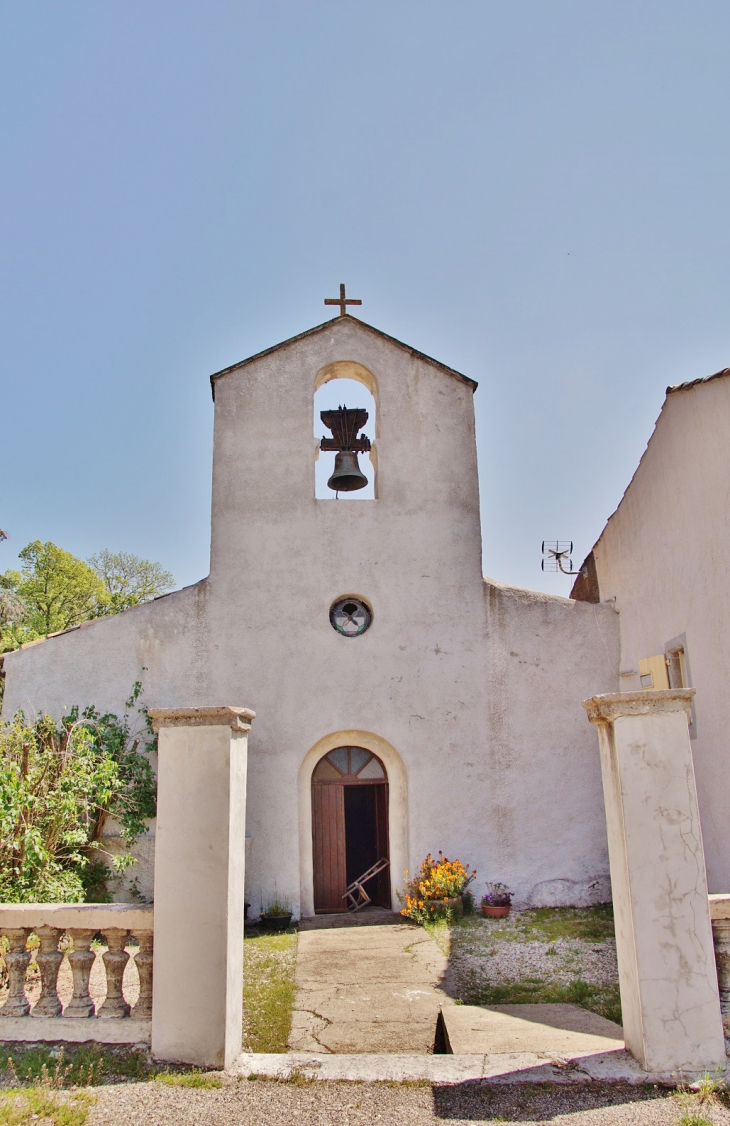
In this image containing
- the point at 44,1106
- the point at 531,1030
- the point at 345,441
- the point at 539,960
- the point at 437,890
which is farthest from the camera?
the point at 345,441

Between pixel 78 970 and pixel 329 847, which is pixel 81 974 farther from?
pixel 329 847

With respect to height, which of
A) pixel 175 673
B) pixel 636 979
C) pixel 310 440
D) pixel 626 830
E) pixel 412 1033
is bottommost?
pixel 412 1033

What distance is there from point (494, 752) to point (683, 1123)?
21.2 ft

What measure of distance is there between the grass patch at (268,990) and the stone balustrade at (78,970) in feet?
3.21

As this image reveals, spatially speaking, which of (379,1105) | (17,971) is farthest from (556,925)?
(17,971)

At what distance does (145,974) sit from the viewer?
4.72m

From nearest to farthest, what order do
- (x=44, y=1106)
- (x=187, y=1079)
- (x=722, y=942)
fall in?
(x=44, y=1106)
(x=187, y=1079)
(x=722, y=942)

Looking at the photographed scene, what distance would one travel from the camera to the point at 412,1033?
5.61 m

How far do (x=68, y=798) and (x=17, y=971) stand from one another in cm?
292

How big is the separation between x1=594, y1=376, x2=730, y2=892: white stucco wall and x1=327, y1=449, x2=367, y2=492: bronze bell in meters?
3.95

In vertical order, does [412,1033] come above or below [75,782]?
below

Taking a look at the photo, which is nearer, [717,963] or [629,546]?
[717,963]

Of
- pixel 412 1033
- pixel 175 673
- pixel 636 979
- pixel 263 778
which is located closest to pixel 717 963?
pixel 636 979

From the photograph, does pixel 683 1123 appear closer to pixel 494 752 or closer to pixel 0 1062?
pixel 0 1062
